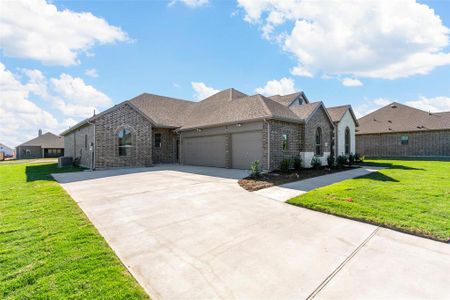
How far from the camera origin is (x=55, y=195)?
7039 mm

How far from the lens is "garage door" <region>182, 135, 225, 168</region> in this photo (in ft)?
49.1

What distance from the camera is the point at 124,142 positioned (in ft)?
51.0

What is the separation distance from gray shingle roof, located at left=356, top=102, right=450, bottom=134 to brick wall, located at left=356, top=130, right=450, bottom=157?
0.61 m

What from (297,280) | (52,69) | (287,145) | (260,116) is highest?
(52,69)

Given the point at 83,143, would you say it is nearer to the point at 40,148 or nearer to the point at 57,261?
the point at 57,261

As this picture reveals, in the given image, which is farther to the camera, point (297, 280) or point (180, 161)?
point (180, 161)

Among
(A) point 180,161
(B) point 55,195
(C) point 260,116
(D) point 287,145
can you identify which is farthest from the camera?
(A) point 180,161

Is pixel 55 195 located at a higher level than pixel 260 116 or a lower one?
lower

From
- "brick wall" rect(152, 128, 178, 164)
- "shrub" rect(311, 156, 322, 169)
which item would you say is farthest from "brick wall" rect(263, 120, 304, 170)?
"brick wall" rect(152, 128, 178, 164)

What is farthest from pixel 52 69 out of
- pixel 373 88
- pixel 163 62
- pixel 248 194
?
pixel 373 88

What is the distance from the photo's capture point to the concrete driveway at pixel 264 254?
2541 mm

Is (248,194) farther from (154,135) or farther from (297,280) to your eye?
(154,135)

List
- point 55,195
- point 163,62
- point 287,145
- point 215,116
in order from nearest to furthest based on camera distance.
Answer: point 55,195
point 287,145
point 163,62
point 215,116

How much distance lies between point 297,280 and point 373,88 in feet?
70.8
